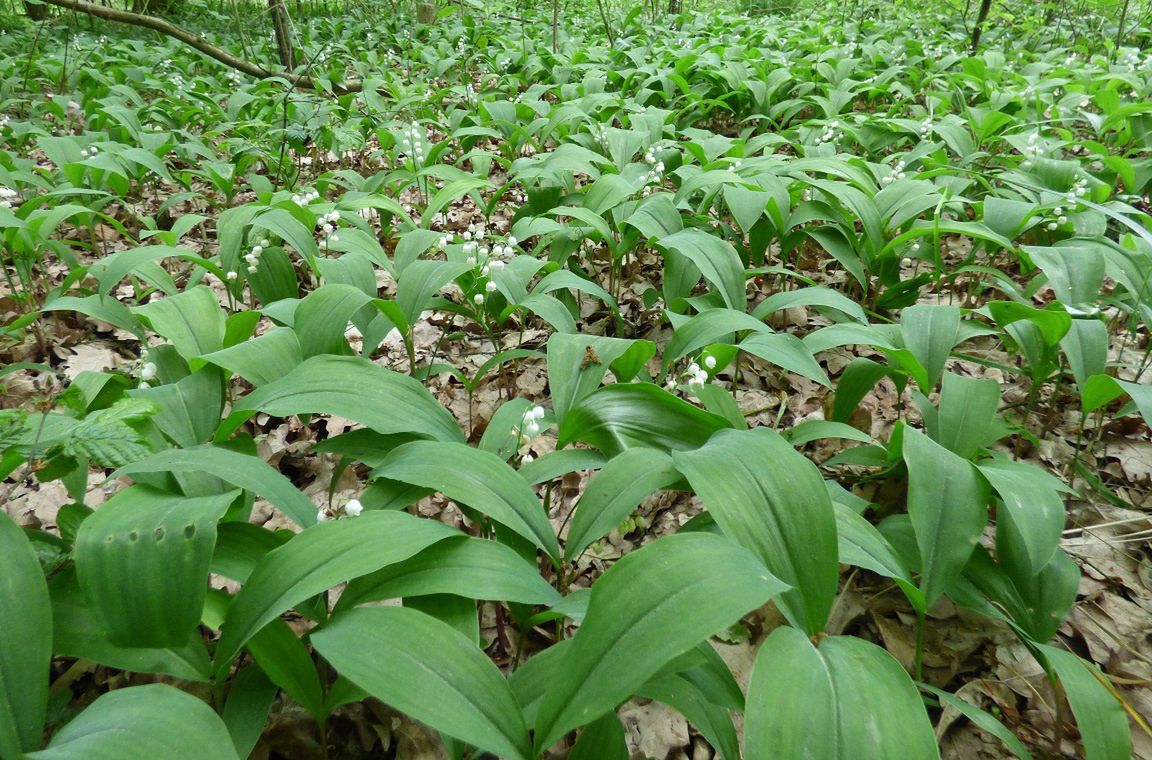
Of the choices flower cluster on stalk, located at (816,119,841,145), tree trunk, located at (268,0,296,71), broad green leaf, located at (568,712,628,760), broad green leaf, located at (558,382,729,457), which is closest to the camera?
broad green leaf, located at (568,712,628,760)

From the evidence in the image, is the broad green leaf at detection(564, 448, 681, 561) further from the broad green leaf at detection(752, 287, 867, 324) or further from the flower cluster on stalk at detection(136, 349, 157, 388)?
the flower cluster on stalk at detection(136, 349, 157, 388)

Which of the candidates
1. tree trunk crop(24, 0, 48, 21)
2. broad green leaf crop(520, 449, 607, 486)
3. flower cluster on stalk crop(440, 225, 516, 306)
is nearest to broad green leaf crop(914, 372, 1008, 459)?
broad green leaf crop(520, 449, 607, 486)

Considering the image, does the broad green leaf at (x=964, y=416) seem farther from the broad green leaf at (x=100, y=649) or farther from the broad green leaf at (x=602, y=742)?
the broad green leaf at (x=100, y=649)

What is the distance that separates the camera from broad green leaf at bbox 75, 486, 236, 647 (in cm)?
106

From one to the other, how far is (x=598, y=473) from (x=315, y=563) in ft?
2.35

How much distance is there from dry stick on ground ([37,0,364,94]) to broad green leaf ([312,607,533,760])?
4.89 meters

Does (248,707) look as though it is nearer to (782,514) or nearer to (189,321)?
(782,514)

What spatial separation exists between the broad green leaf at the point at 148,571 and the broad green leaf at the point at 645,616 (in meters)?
0.67

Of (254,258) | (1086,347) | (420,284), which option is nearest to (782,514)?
(1086,347)

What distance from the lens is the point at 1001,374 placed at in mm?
2688

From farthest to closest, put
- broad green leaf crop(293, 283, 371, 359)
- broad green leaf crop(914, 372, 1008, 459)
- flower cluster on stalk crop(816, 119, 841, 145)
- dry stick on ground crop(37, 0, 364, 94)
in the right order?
dry stick on ground crop(37, 0, 364, 94), flower cluster on stalk crop(816, 119, 841, 145), broad green leaf crop(293, 283, 371, 359), broad green leaf crop(914, 372, 1008, 459)

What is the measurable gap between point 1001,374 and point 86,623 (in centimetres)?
328

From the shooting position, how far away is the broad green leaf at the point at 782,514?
119 cm

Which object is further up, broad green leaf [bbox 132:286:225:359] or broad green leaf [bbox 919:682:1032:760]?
broad green leaf [bbox 132:286:225:359]
